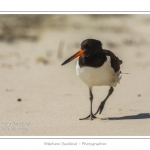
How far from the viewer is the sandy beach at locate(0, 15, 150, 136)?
6.60 metres

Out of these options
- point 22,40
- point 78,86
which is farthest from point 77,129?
point 22,40

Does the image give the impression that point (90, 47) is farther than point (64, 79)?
No

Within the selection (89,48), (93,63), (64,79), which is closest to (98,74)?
A: (93,63)

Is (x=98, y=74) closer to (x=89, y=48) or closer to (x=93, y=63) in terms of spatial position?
(x=93, y=63)

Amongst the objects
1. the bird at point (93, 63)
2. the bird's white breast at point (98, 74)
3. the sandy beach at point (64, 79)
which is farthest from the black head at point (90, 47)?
the sandy beach at point (64, 79)

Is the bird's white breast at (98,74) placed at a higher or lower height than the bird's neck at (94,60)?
lower

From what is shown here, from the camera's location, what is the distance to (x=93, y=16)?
42.8 feet

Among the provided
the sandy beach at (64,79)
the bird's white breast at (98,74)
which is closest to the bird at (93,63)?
the bird's white breast at (98,74)

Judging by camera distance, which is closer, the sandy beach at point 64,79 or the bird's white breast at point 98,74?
the sandy beach at point 64,79

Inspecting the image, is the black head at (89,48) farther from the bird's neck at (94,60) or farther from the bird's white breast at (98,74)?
the bird's white breast at (98,74)

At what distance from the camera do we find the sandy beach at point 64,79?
21.7 feet

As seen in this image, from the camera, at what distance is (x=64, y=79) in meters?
9.55

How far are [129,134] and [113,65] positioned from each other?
1165 millimetres

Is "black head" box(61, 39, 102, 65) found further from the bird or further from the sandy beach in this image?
the sandy beach
